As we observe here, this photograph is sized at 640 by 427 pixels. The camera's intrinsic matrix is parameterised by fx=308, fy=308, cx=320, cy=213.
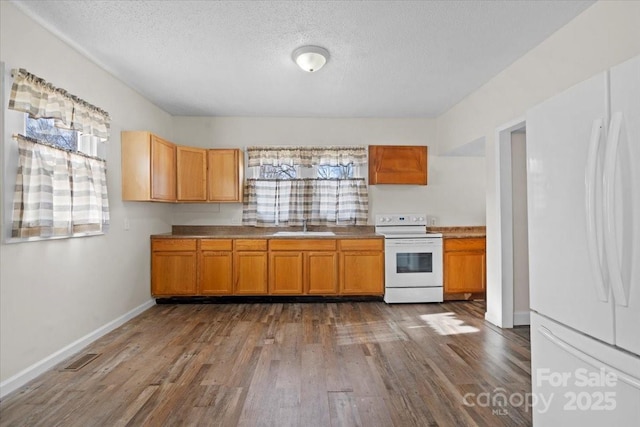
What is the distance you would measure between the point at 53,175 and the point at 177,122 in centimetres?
241

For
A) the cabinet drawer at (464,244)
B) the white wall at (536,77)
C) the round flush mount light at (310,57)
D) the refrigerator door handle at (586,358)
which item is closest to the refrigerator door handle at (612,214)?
the refrigerator door handle at (586,358)

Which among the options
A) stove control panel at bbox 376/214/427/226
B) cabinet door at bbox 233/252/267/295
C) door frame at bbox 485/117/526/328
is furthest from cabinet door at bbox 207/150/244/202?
door frame at bbox 485/117/526/328

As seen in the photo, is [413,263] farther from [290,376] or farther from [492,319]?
[290,376]

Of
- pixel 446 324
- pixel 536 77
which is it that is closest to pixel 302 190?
pixel 446 324

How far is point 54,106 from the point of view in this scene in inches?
89.6

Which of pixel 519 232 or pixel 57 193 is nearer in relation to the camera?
pixel 57 193

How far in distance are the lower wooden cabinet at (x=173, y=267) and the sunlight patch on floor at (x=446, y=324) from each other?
2.83 meters

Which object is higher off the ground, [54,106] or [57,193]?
[54,106]

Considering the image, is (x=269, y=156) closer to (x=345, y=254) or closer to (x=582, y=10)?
(x=345, y=254)

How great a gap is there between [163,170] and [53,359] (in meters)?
2.12

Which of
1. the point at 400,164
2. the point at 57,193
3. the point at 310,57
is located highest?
the point at 310,57

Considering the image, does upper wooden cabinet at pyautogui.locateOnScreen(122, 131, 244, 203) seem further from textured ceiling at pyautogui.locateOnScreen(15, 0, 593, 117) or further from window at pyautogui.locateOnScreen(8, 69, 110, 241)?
textured ceiling at pyautogui.locateOnScreen(15, 0, 593, 117)

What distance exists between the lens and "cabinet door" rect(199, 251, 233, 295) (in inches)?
154

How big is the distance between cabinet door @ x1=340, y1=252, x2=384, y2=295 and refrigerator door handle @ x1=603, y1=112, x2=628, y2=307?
2996 millimetres
